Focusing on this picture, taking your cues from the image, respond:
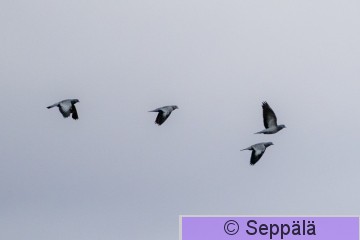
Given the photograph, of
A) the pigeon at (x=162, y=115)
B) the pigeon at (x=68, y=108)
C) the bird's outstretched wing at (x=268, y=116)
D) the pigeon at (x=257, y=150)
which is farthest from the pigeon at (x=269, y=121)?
the pigeon at (x=68, y=108)

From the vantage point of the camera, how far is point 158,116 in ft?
255

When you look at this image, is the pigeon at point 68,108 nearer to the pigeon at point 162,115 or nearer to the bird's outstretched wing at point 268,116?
the pigeon at point 162,115

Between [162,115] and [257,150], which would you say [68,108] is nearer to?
[162,115]

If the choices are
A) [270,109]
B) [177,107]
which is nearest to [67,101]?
[177,107]

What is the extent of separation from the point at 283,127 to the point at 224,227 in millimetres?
7664

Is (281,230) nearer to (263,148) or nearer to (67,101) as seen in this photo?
(263,148)

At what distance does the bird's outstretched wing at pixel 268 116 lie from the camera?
250 feet

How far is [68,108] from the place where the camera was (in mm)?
76250

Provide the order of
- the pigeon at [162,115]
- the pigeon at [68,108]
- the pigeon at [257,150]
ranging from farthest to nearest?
the pigeon at [257,150] < the pigeon at [162,115] < the pigeon at [68,108]

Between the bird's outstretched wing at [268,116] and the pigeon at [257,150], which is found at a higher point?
the bird's outstretched wing at [268,116]

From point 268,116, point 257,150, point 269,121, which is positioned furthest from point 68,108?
point 257,150

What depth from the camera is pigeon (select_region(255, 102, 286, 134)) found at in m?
76.1

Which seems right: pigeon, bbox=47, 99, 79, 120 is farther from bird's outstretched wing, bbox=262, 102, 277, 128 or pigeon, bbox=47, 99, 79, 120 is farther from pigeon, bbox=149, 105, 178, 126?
bird's outstretched wing, bbox=262, 102, 277, 128

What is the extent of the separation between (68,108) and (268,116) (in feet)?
39.9
